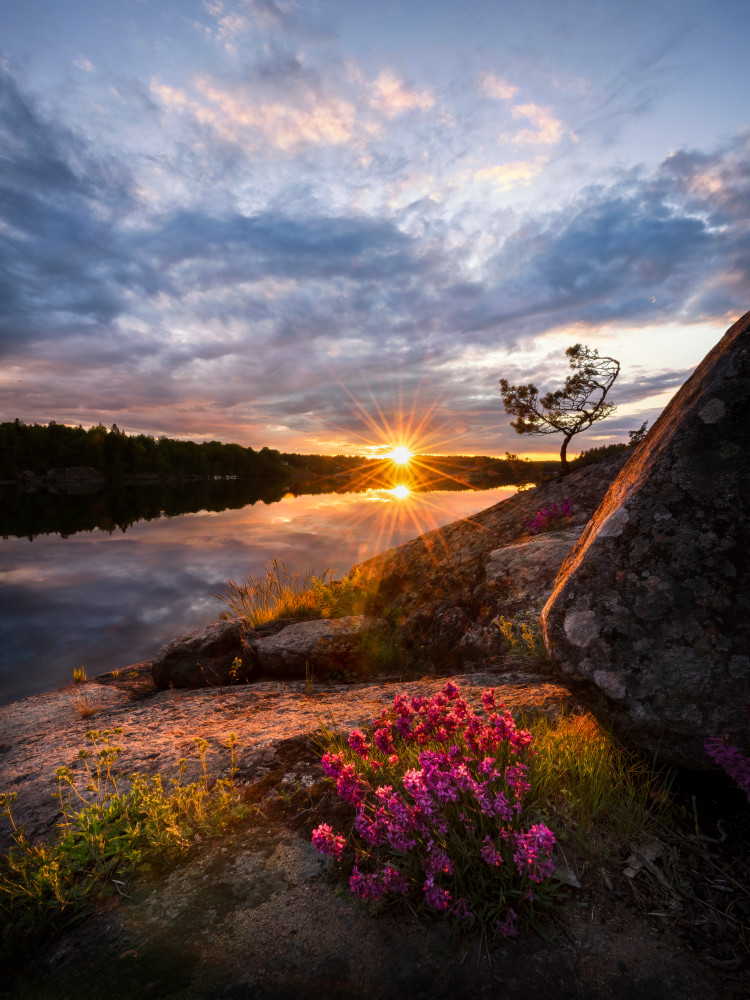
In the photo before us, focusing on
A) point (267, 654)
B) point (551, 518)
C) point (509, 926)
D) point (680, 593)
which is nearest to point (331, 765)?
point (509, 926)

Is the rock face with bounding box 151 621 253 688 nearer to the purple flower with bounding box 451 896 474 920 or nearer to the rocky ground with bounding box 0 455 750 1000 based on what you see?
the rocky ground with bounding box 0 455 750 1000

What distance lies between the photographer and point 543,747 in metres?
3.12

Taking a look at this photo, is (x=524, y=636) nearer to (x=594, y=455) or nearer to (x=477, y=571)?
(x=477, y=571)

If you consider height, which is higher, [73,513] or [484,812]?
[484,812]

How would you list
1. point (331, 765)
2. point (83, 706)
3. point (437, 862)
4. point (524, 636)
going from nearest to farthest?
point (437, 862) < point (331, 765) < point (524, 636) < point (83, 706)

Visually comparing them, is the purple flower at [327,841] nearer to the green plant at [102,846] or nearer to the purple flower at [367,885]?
the purple flower at [367,885]

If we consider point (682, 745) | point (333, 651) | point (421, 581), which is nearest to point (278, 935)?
point (682, 745)

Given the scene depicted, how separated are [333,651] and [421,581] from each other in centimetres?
258

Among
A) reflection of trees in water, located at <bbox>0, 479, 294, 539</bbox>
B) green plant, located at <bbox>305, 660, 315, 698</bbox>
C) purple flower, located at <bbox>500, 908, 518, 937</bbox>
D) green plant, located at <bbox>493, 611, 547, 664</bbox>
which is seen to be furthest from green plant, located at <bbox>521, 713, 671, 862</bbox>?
reflection of trees in water, located at <bbox>0, 479, 294, 539</bbox>

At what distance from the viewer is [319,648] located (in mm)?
7910

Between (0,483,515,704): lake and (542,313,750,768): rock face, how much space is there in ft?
32.5

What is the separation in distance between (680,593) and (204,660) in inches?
302

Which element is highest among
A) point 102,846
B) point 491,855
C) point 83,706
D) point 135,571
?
point 491,855

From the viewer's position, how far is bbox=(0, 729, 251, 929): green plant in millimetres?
2615
